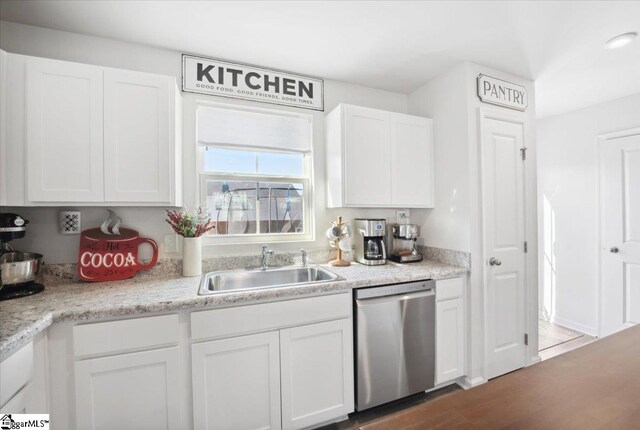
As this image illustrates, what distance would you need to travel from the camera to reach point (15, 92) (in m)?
1.51

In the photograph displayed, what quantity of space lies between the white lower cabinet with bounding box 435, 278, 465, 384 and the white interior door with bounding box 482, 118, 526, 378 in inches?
10.6

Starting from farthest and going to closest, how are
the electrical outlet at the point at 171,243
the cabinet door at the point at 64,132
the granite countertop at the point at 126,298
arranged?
the electrical outlet at the point at 171,243 → the cabinet door at the point at 64,132 → the granite countertop at the point at 126,298

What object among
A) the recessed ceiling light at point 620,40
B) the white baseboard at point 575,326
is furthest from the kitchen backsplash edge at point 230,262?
the white baseboard at point 575,326

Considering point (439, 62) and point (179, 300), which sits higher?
point (439, 62)

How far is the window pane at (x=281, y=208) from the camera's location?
238 centimetres

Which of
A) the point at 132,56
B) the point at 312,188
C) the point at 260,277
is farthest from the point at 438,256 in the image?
the point at 132,56

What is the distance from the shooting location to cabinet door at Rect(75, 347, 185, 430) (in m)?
1.31

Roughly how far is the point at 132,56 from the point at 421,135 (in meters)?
2.36

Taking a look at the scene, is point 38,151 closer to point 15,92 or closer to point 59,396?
point 15,92

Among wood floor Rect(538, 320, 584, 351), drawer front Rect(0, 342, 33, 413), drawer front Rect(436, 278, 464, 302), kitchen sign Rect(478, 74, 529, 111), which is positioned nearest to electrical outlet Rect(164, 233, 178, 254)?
drawer front Rect(0, 342, 33, 413)

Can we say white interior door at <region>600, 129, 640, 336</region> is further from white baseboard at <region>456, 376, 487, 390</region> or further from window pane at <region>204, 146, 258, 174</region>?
window pane at <region>204, 146, 258, 174</region>

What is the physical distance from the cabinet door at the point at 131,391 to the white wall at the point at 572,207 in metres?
4.12

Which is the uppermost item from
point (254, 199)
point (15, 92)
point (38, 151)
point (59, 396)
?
point (15, 92)

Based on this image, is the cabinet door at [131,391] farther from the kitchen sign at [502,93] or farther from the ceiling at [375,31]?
the kitchen sign at [502,93]
